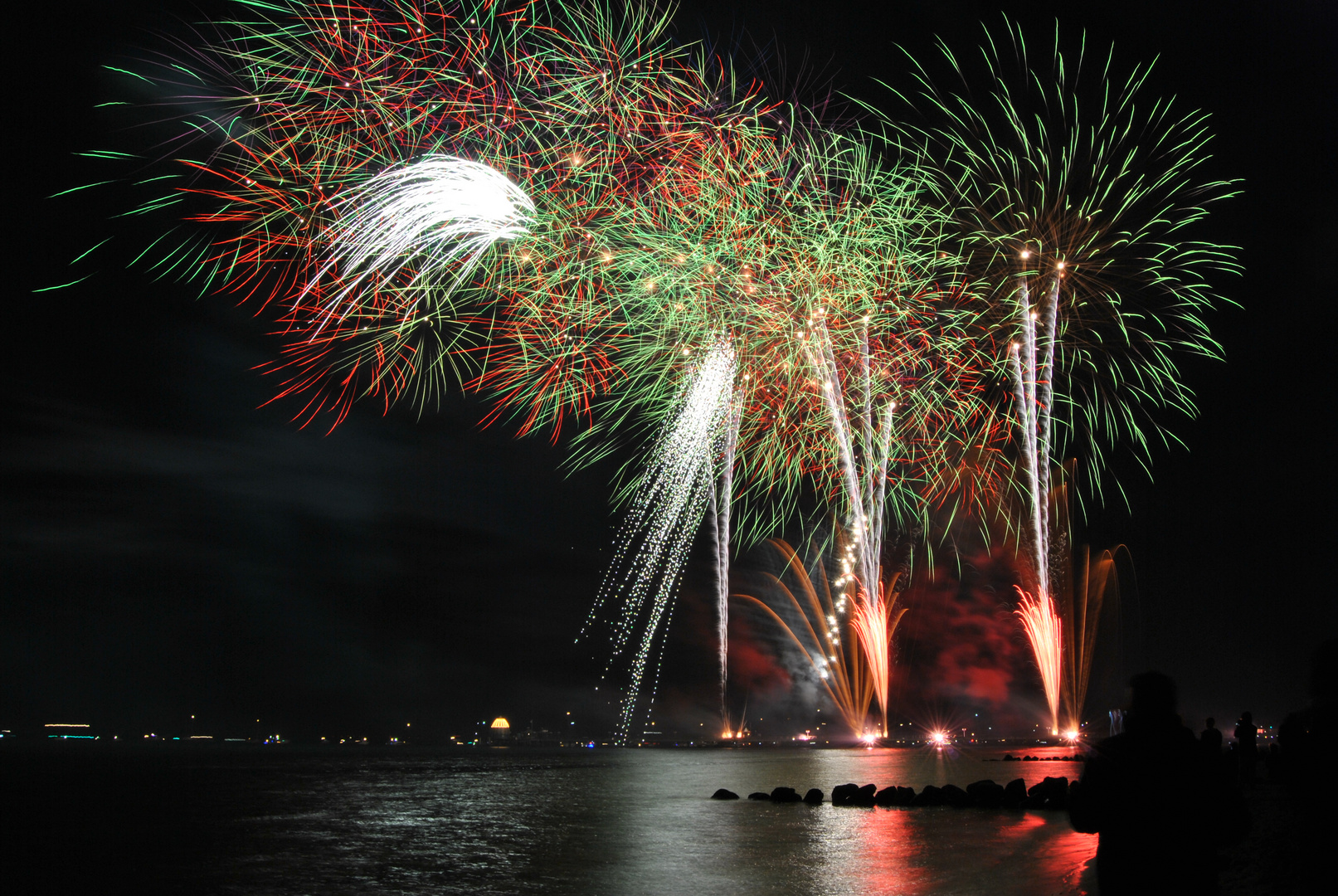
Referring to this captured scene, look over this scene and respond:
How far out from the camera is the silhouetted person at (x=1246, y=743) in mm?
20641

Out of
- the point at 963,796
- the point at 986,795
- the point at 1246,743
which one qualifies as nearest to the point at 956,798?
the point at 963,796

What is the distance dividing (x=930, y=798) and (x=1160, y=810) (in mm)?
25562

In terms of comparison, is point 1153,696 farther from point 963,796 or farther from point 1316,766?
point 963,796

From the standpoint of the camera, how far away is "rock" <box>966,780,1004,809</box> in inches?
1033

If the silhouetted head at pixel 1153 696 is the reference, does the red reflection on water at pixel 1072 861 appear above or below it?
below

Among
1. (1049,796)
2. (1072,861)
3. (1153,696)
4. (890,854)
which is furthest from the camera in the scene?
(1049,796)

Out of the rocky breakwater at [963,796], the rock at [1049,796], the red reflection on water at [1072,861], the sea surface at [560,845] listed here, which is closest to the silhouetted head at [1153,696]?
the red reflection on water at [1072,861]

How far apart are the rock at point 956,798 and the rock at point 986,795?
0.53 feet

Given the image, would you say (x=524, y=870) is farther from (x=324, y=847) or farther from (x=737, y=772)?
(x=737, y=772)

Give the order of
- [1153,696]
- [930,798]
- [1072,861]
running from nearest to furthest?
[1153,696], [1072,861], [930,798]

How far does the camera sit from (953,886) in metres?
13.6

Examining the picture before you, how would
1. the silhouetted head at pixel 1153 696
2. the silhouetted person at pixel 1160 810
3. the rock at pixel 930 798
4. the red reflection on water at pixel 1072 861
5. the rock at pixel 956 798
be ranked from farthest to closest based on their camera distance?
1. the rock at pixel 930 798
2. the rock at pixel 956 798
3. the red reflection on water at pixel 1072 861
4. the silhouetted head at pixel 1153 696
5. the silhouetted person at pixel 1160 810

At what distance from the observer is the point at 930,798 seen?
27.8 meters

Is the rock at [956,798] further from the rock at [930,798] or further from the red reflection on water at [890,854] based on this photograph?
the red reflection on water at [890,854]
